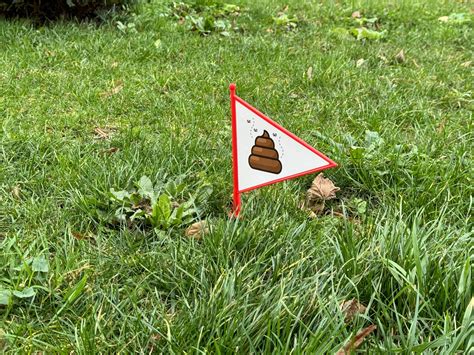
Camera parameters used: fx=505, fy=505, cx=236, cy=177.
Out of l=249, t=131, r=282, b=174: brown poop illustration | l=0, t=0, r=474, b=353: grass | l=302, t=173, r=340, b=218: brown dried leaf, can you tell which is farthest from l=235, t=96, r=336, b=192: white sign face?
l=302, t=173, r=340, b=218: brown dried leaf

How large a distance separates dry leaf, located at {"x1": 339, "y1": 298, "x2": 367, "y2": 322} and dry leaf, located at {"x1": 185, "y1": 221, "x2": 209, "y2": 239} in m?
0.67

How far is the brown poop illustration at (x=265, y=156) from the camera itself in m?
2.12

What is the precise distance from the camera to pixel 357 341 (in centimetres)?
156

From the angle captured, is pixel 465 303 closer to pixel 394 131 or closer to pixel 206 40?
pixel 394 131

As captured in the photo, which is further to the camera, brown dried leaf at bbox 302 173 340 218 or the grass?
brown dried leaf at bbox 302 173 340 218

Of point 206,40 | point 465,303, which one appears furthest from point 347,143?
point 206,40

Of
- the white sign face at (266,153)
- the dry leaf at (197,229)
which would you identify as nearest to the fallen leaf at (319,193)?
the white sign face at (266,153)

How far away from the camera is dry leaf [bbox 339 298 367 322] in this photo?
1.69 meters

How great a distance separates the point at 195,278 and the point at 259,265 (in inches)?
9.7

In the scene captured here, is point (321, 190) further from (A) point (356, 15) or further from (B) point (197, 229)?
(A) point (356, 15)

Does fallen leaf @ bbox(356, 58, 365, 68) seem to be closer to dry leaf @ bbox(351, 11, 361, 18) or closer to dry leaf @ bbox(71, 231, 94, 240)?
dry leaf @ bbox(351, 11, 361, 18)

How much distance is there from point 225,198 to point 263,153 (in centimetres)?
43

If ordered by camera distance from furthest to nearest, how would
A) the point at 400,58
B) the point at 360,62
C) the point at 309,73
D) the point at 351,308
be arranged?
the point at 400,58 → the point at 360,62 → the point at 309,73 → the point at 351,308

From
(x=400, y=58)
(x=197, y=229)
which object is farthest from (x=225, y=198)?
(x=400, y=58)
